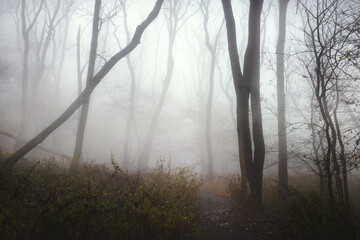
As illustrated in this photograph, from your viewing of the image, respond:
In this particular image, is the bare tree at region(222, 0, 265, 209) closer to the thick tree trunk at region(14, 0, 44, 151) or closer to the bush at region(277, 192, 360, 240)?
the bush at region(277, 192, 360, 240)

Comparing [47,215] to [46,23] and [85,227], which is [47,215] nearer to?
[85,227]

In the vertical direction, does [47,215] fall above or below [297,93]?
below

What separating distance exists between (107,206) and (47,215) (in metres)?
0.78

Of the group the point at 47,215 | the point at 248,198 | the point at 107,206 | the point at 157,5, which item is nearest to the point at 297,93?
the point at 248,198

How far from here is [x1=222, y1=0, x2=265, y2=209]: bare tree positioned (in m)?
4.36

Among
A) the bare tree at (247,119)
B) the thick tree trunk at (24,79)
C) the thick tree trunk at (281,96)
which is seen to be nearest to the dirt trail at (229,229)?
the bare tree at (247,119)

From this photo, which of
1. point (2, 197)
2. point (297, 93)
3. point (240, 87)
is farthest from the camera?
point (297, 93)

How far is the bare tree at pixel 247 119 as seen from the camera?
4.36 metres

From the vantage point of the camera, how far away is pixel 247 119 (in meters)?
4.63

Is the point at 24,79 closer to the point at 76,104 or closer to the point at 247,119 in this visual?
the point at 76,104

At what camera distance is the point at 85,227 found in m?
2.52

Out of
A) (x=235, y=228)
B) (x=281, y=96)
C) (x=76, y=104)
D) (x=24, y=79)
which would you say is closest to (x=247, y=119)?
(x=235, y=228)

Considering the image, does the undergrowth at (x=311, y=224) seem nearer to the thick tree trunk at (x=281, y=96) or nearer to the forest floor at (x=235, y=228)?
the forest floor at (x=235, y=228)

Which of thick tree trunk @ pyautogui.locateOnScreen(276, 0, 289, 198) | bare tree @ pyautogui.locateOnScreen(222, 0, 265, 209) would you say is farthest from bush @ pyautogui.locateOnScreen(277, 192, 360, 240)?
thick tree trunk @ pyautogui.locateOnScreen(276, 0, 289, 198)
